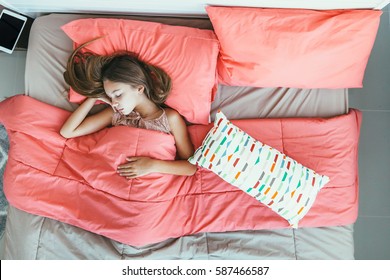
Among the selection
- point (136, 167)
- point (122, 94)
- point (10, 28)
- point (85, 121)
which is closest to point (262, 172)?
point (136, 167)

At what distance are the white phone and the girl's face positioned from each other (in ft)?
1.83

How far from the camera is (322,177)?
1297 millimetres

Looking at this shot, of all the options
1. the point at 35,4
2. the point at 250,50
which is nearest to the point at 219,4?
the point at 250,50

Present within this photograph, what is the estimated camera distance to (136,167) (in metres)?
1.29

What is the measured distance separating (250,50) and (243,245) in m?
0.69

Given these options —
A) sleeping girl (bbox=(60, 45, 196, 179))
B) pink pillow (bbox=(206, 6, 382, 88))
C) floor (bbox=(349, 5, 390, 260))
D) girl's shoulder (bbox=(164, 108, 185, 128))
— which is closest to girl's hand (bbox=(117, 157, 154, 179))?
sleeping girl (bbox=(60, 45, 196, 179))

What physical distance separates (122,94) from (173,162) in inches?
11.8

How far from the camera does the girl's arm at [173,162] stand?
50.9 inches

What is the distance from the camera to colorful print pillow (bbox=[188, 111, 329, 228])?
1.26m

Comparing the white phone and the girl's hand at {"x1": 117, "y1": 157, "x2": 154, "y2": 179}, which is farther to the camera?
the white phone

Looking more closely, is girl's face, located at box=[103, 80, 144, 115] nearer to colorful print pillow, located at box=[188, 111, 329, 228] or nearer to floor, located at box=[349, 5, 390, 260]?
colorful print pillow, located at box=[188, 111, 329, 228]

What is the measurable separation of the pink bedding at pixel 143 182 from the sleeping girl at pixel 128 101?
4 centimetres

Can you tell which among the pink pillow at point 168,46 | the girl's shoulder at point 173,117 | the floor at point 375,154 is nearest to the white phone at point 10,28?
the pink pillow at point 168,46

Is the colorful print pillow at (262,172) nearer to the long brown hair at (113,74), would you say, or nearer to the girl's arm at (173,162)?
the girl's arm at (173,162)
